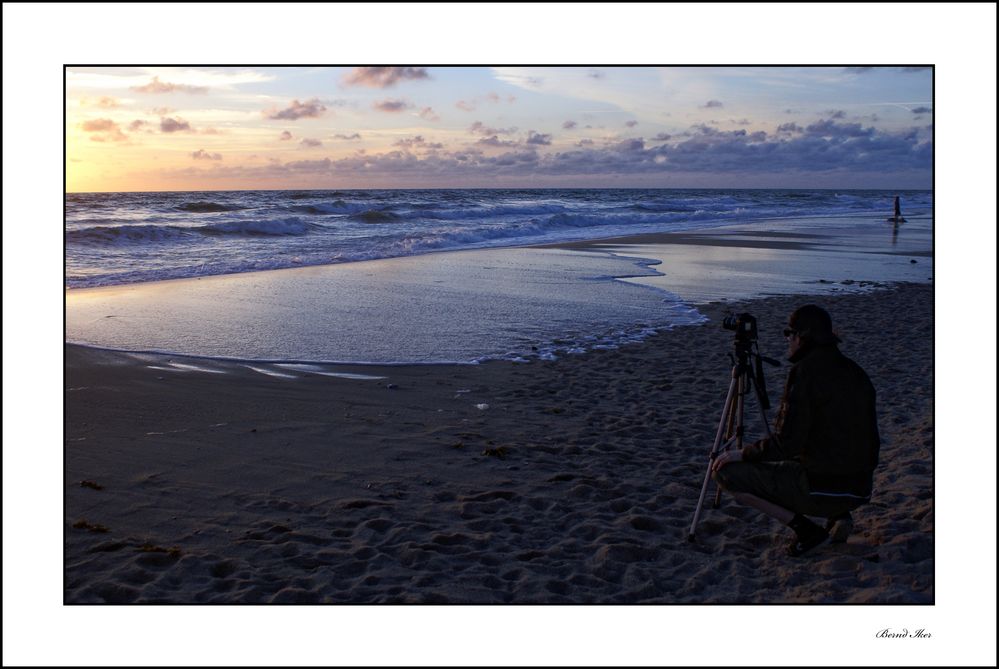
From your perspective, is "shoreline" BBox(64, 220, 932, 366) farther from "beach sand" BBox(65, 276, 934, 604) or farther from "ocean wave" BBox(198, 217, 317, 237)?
"ocean wave" BBox(198, 217, 317, 237)

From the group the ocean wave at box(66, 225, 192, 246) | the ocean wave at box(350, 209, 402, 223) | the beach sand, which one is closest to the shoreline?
the beach sand

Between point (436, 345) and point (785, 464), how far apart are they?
529 cm

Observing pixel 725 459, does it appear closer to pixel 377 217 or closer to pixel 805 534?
pixel 805 534

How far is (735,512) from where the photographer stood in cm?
484

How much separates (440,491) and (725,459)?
183cm

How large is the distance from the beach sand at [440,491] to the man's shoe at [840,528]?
69 millimetres

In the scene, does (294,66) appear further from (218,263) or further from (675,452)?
(218,263)

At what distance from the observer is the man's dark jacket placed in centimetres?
377

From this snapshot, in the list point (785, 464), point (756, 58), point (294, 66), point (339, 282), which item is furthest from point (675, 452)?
point (339, 282)

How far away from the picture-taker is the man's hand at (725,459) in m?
4.18

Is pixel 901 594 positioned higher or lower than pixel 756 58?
lower

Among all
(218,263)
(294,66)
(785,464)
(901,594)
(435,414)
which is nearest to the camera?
(901,594)

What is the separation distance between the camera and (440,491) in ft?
16.7

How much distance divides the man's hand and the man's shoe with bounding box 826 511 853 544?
595 millimetres
